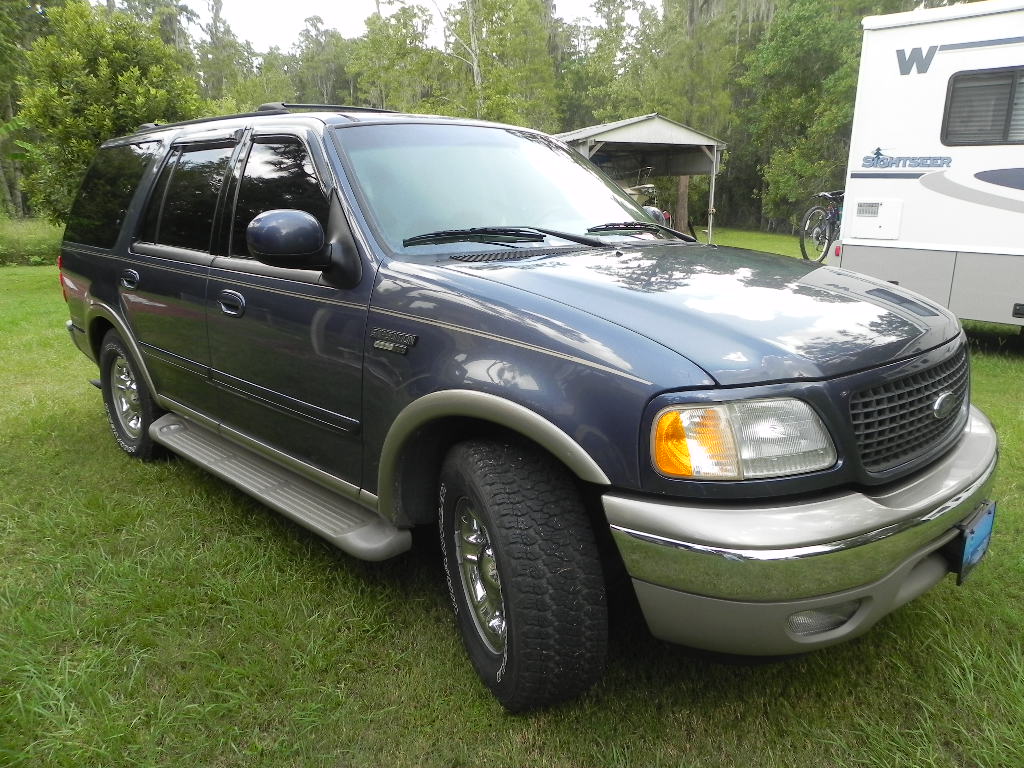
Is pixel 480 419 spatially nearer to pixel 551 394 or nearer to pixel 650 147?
pixel 551 394

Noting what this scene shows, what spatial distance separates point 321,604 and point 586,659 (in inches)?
47.9

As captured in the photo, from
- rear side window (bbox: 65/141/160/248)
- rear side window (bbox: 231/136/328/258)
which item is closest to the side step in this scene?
rear side window (bbox: 231/136/328/258)

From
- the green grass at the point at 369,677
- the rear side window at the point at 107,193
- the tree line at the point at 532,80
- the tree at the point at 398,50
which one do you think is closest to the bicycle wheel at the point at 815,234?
the tree line at the point at 532,80

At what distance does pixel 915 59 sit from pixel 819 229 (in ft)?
23.2

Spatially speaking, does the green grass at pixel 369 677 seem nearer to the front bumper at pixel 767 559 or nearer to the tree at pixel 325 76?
the front bumper at pixel 767 559

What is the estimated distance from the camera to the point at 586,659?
83.7 inches

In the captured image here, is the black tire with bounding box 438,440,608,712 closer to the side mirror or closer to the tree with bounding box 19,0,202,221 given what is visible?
the side mirror

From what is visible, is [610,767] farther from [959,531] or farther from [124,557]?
[124,557]

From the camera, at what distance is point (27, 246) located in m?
18.2

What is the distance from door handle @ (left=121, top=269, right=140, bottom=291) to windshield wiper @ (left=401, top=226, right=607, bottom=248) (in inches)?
76.1

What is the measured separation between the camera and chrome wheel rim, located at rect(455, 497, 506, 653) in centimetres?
236

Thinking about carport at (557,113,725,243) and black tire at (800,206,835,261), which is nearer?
black tire at (800,206,835,261)

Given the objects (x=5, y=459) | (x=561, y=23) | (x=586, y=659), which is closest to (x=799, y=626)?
(x=586, y=659)

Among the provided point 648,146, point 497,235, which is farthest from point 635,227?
point 648,146
